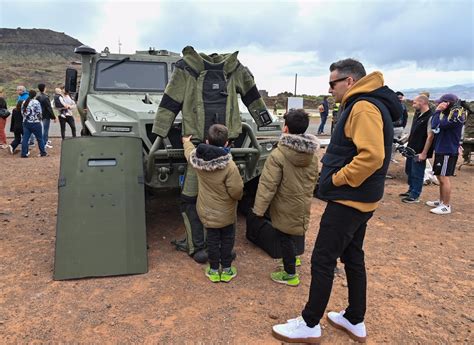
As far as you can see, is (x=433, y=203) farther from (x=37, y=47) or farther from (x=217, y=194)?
(x=37, y=47)

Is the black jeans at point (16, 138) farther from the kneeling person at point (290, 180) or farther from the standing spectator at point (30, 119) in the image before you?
the kneeling person at point (290, 180)

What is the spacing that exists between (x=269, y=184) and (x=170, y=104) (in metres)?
1.27

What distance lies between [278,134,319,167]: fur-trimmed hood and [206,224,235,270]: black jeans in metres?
0.85

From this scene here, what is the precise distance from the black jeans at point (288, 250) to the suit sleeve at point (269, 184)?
29 cm

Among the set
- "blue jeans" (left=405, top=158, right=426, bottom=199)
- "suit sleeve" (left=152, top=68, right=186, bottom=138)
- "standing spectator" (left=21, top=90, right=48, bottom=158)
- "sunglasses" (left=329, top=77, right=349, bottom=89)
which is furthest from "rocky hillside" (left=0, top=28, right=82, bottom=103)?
"sunglasses" (left=329, top=77, right=349, bottom=89)

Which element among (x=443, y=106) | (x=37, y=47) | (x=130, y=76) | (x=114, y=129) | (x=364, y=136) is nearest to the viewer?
(x=364, y=136)

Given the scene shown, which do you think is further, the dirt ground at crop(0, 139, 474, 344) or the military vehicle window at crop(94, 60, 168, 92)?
the military vehicle window at crop(94, 60, 168, 92)

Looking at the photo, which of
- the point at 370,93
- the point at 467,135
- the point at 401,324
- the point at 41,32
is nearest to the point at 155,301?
the point at 401,324

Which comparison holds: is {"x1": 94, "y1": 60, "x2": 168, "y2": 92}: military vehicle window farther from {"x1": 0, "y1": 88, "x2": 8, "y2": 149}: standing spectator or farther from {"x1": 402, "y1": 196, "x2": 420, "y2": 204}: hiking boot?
{"x1": 0, "y1": 88, "x2": 8, "y2": 149}: standing spectator

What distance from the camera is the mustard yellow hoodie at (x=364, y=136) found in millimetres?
2496

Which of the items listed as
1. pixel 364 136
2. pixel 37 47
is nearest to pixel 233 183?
pixel 364 136

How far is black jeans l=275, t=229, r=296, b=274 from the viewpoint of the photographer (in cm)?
370

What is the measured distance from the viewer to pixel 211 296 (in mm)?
3529

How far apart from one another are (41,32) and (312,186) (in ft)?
343
